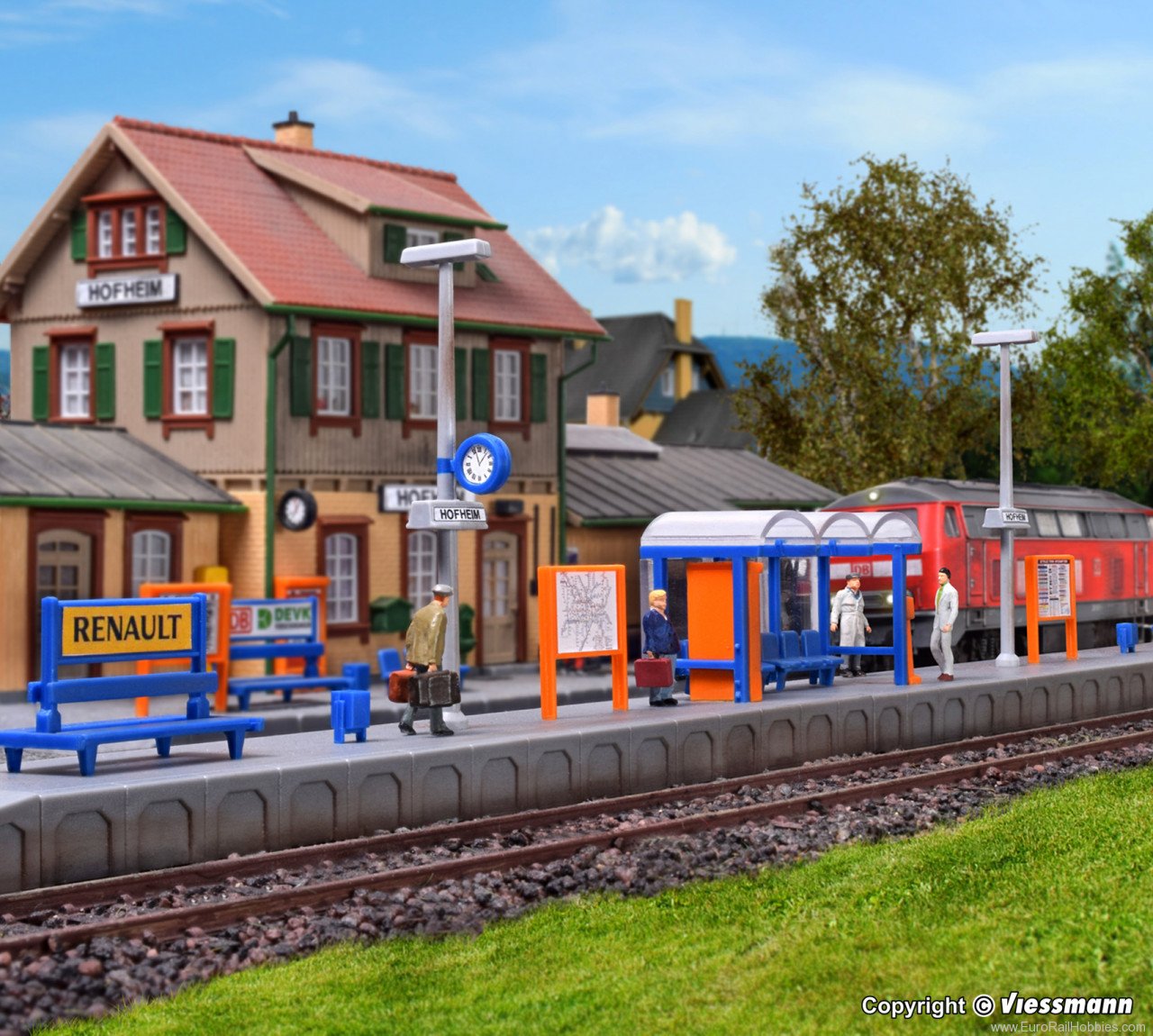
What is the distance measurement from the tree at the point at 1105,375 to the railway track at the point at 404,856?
34761mm

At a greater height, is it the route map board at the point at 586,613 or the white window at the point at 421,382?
the white window at the point at 421,382

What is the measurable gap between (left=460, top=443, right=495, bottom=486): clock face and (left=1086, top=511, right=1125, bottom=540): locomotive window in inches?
746

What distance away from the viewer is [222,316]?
100 feet

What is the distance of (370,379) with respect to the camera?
3119 cm

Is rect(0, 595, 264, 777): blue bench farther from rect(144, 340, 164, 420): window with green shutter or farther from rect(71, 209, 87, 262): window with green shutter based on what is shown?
rect(71, 209, 87, 262): window with green shutter

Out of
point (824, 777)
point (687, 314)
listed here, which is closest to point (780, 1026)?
point (824, 777)

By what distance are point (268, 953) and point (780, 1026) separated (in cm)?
358

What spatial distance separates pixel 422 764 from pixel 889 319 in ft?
107

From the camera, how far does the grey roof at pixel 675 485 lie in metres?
36.2

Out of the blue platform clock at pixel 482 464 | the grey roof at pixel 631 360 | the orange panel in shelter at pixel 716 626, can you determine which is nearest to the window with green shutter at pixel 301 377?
the orange panel in shelter at pixel 716 626

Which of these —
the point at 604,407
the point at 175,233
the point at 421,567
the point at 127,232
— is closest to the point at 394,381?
the point at 421,567

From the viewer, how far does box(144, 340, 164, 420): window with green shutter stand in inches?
1230

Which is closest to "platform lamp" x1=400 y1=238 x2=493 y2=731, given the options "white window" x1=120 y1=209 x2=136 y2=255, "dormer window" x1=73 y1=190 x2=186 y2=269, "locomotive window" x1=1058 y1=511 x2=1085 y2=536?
"dormer window" x1=73 y1=190 x2=186 y2=269

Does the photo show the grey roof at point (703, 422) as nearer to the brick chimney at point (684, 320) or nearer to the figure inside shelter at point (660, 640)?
the brick chimney at point (684, 320)
